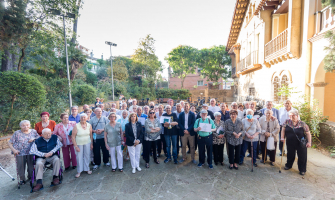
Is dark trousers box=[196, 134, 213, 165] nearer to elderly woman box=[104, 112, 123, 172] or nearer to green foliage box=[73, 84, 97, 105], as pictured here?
elderly woman box=[104, 112, 123, 172]

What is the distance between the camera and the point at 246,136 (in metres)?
5.16

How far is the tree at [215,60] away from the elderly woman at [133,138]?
2704 centimetres

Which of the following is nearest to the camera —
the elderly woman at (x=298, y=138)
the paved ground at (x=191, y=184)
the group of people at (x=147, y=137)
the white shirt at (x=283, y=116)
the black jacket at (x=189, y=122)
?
the paved ground at (x=191, y=184)

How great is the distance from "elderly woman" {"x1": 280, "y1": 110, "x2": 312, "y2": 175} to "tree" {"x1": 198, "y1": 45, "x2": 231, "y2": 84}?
26.3 m

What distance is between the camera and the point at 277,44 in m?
9.44

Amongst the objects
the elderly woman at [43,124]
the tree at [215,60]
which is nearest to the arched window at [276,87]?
the elderly woman at [43,124]

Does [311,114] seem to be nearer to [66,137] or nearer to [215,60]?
[66,137]

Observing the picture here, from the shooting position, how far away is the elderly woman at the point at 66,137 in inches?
193

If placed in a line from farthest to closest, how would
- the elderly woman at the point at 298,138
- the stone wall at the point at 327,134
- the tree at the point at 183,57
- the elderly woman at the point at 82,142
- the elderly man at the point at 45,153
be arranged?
1. the tree at the point at 183,57
2. the stone wall at the point at 327,134
3. the elderly woman at the point at 82,142
4. the elderly woman at the point at 298,138
5. the elderly man at the point at 45,153

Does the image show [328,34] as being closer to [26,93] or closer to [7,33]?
[26,93]

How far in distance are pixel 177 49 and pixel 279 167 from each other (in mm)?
29961

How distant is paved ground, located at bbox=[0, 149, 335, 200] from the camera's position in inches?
153

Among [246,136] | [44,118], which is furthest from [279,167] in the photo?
[44,118]

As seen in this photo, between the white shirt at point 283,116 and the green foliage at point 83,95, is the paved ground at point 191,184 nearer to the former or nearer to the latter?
the white shirt at point 283,116
